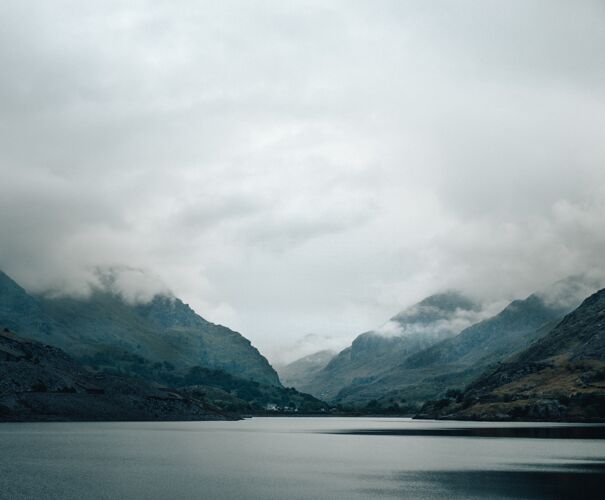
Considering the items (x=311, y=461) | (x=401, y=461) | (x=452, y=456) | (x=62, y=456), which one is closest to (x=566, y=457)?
(x=452, y=456)

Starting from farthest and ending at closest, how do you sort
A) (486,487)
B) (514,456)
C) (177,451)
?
(177,451)
(514,456)
(486,487)

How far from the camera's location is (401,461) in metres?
160

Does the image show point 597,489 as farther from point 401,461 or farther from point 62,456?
point 62,456

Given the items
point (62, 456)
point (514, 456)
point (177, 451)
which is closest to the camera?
point (62, 456)

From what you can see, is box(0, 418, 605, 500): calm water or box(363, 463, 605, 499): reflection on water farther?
box(0, 418, 605, 500): calm water

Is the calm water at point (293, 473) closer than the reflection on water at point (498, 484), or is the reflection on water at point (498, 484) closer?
the reflection on water at point (498, 484)

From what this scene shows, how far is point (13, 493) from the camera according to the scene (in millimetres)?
99562

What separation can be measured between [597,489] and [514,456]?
221ft

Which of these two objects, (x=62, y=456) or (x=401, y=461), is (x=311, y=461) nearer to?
(x=401, y=461)

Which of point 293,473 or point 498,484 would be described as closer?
point 498,484

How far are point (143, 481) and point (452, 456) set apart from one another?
85.6 meters

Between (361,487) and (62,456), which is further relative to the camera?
(62,456)

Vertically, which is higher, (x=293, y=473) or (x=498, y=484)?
(x=498, y=484)

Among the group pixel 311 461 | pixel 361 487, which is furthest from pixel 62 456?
pixel 361 487
